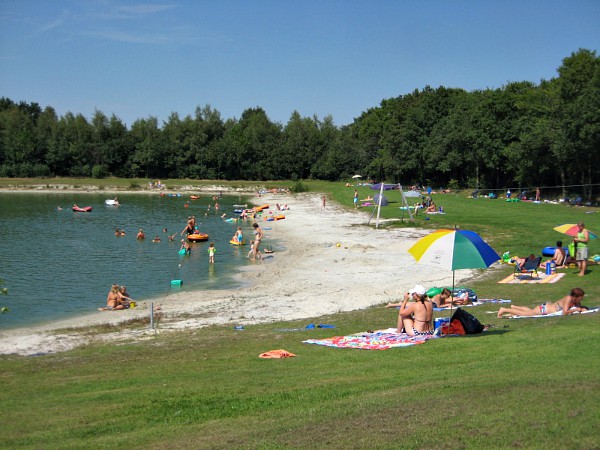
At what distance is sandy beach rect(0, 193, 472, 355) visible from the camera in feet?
62.6

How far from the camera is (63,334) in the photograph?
19.2 meters

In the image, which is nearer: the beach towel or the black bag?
the beach towel

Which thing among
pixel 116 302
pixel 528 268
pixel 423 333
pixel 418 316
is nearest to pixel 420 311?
pixel 418 316

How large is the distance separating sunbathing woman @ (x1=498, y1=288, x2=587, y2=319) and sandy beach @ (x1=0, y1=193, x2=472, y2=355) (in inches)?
241

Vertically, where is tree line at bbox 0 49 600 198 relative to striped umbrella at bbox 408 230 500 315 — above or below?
above

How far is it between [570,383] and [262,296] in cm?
1674

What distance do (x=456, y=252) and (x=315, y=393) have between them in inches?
243

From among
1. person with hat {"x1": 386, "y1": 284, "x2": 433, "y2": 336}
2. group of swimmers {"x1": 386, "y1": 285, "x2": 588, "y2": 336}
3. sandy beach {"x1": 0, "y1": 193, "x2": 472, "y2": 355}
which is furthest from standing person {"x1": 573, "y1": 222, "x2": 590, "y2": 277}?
person with hat {"x1": 386, "y1": 284, "x2": 433, "y2": 336}

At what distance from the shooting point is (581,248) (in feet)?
75.2

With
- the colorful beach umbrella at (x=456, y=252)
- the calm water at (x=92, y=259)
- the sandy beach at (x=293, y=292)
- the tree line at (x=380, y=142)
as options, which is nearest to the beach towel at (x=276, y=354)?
the colorful beach umbrella at (x=456, y=252)

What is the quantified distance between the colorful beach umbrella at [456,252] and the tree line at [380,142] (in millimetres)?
41650

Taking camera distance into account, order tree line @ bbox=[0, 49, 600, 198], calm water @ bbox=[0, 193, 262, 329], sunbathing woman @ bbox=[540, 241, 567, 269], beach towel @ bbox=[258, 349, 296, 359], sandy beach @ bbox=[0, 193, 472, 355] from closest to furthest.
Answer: beach towel @ bbox=[258, 349, 296, 359], sandy beach @ bbox=[0, 193, 472, 355], sunbathing woman @ bbox=[540, 241, 567, 269], calm water @ bbox=[0, 193, 262, 329], tree line @ bbox=[0, 49, 600, 198]

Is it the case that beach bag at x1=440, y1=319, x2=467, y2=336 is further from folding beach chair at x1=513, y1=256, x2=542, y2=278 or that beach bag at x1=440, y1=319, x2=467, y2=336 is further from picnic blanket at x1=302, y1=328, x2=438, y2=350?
folding beach chair at x1=513, y1=256, x2=542, y2=278

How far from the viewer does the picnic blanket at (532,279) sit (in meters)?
22.7
